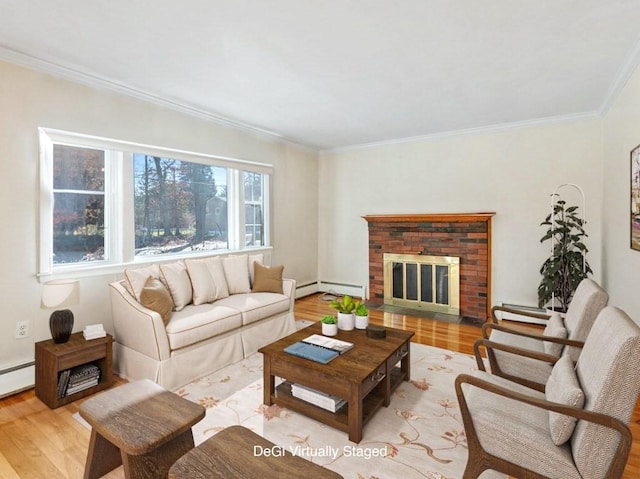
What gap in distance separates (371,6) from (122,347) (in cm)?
323

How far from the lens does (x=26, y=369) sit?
2744 millimetres

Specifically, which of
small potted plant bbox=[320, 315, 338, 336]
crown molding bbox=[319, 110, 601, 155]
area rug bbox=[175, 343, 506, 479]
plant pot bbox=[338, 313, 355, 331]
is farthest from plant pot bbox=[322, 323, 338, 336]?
crown molding bbox=[319, 110, 601, 155]

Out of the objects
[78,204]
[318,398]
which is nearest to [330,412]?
[318,398]

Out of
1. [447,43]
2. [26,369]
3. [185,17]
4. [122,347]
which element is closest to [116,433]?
[122,347]

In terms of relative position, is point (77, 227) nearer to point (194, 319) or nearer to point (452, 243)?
point (194, 319)

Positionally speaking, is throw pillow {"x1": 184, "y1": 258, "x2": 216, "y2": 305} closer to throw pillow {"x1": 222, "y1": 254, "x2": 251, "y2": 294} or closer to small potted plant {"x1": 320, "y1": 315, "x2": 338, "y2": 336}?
throw pillow {"x1": 222, "y1": 254, "x2": 251, "y2": 294}

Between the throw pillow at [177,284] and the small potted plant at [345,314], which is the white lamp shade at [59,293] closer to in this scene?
the throw pillow at [177,284]

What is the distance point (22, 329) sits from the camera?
2750 mm

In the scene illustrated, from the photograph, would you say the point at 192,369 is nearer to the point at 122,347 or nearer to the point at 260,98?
the point at 122,347

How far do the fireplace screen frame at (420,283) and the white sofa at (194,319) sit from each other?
199 cm

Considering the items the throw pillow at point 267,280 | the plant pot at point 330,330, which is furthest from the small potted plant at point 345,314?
the throw pillow at point 267,280

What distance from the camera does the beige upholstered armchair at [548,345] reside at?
6.73 feet

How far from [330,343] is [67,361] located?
1.94m

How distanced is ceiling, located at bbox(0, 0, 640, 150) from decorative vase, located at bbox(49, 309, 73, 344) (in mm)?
2023
